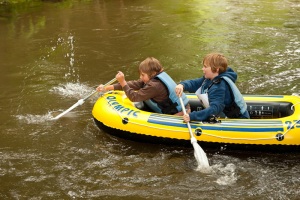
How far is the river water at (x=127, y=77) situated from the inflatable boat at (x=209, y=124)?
173 millimetres

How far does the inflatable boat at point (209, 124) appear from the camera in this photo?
4305mm

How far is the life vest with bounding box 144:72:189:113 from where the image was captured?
4.67 m

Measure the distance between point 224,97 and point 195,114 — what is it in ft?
1.07

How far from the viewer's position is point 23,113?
19.3 ft

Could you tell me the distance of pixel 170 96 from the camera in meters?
4.71

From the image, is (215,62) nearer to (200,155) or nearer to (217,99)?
(217,99)

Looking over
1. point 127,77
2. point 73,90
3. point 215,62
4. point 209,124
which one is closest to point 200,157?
point 209,124

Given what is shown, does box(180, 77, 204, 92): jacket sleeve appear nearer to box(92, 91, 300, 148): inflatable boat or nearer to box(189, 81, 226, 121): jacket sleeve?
box(92, 91, 300, 148): inflatable boat

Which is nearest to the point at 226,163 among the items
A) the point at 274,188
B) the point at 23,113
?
the point at 274,188

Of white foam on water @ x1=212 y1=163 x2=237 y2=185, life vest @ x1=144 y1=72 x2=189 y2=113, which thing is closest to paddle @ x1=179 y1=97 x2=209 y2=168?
white foam on water @ x1=212 y1=163 x2=237 y2=185

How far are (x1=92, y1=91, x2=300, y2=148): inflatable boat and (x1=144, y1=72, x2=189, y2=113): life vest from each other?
12cm

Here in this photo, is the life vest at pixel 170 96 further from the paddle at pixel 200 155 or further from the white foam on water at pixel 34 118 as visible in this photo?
the white foam on water at pixel 34 118

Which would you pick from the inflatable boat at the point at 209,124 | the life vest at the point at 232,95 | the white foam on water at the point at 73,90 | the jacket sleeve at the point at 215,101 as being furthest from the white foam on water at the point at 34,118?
the jacket sleeve at the point at 215,101

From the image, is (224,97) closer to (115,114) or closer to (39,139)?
(115,114)
